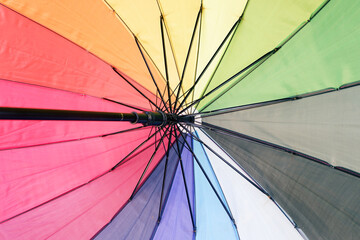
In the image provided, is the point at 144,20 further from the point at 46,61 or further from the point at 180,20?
the point at 46,61

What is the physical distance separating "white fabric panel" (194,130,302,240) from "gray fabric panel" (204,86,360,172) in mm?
593

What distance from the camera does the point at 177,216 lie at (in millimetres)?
2182

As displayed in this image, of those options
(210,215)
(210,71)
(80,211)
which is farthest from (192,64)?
(80,211)

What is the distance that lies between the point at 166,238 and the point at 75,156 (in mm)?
1244

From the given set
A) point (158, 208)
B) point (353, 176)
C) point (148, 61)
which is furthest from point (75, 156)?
point (353, 176)

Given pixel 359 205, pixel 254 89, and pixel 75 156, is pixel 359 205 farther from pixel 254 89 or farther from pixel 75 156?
pixel 75 156

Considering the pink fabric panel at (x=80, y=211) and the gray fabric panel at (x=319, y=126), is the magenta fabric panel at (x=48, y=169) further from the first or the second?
the gray fabric panel at (x=319, y=126)

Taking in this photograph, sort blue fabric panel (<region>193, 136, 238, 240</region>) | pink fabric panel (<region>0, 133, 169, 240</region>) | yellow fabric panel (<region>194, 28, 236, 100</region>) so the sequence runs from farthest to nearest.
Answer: blue fabric panel (<region>193, 136, 238, 240</region>)
yellow fabric panel (<region>194, 28, 236, 100</region>)
pink fabric panel (<region>0, 133, 169, 240</region>)

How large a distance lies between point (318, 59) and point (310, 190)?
3.12ft

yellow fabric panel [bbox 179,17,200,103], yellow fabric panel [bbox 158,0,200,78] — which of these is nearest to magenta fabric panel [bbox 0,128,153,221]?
yellow fabric panel [bbox 179,17,200,103]

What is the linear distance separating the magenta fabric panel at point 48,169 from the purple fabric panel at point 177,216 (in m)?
0.77

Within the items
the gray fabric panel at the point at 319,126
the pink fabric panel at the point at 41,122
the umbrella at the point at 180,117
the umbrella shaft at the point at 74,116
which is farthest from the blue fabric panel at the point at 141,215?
the gray fabric panel at the point at 319,126

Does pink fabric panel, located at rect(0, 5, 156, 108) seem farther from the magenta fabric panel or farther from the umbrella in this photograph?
the magenta fabric panel

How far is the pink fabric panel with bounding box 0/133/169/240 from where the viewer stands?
1657 mm
